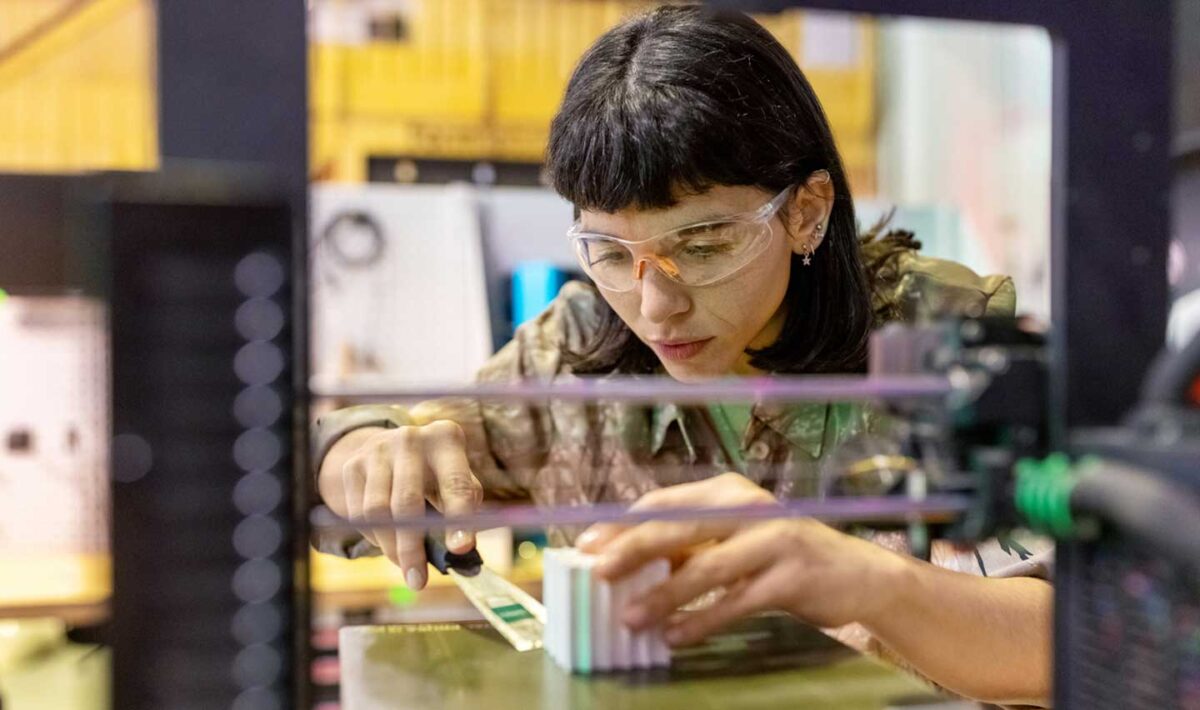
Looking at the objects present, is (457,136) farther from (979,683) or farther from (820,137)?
(979,683)

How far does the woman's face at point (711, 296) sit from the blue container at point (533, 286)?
99cm

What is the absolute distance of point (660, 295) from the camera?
1100mm

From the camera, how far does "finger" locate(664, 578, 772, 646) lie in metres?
0.63

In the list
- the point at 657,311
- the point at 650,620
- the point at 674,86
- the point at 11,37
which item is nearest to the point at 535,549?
the point at 657,311

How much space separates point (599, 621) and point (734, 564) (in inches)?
4.4

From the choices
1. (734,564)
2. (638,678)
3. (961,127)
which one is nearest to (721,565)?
(734,564)

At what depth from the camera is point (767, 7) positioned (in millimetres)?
498

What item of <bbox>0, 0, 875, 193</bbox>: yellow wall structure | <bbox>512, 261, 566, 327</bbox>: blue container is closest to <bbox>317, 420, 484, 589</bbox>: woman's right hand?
<bbox>512, 261, 566, 327</bbox>: blue container

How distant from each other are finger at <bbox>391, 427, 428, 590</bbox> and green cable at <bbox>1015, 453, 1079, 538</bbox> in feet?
1.57

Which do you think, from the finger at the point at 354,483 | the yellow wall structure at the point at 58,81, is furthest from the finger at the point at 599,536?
the yellow wall structure at the point at 58,81

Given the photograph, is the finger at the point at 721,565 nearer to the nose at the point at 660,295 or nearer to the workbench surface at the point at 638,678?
the workbench surface at the point at 638,678

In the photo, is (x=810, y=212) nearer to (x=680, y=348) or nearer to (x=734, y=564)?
(x=680, y=348)

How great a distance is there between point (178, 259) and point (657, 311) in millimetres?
725

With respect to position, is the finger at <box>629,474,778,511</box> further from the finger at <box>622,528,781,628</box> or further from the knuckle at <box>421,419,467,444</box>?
the knuckle at <box>421,419,467,444</box>
